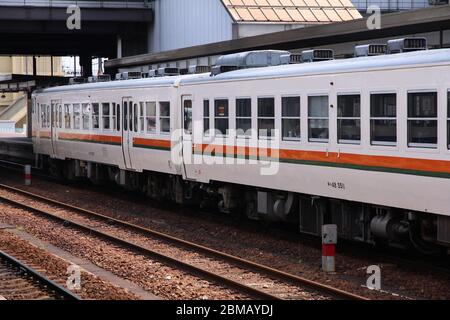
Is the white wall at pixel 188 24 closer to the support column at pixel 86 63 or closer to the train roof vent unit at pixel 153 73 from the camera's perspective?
the train roof vent unit at pixel 153 73

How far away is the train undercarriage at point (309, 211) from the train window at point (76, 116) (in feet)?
8.72

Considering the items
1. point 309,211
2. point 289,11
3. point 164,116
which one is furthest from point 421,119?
point 289,11

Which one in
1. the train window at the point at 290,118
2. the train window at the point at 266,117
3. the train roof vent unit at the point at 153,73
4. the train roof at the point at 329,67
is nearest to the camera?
the train roof at the point at 329,67

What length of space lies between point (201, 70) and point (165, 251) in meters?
6.57

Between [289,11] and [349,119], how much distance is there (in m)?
21.5

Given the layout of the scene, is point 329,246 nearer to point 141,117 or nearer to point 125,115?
point 141,117

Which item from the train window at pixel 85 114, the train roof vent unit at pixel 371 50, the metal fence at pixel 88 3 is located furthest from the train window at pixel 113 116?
the metal fence at pixel 88 3

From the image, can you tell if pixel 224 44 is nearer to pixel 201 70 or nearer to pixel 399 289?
pixel 201 70

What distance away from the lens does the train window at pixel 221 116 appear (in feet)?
54.1

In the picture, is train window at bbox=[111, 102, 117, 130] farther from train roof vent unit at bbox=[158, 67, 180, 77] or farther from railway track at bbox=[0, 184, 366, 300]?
railway track at bbox=[0, 184, 366, 300]

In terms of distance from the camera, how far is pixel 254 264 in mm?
12664

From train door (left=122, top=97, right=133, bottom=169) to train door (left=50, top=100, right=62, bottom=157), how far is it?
6.09 m

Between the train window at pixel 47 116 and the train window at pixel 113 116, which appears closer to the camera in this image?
the train window at pixel 113 116
